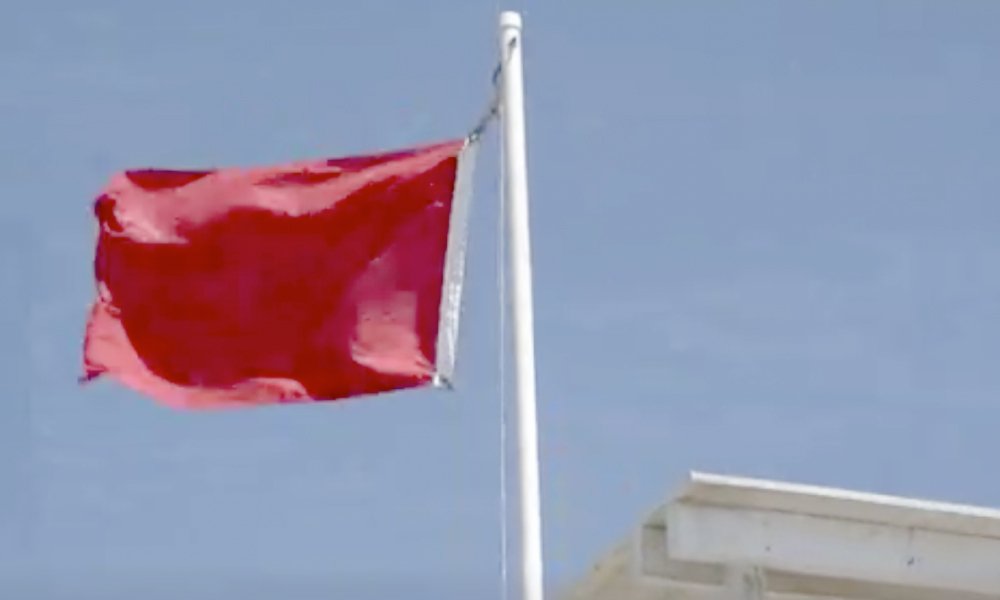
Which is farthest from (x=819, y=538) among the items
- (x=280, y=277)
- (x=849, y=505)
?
(x=280, y=277)

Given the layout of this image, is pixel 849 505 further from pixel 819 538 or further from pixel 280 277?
pixel 280 277

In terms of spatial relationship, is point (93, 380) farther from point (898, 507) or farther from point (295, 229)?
point (898, 507)

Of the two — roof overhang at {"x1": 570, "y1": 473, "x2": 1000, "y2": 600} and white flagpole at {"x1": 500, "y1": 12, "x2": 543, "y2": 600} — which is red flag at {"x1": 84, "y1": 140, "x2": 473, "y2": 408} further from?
roof overhang at {"x1": 570, "y1": 473, "x2": 1000, "y2": 600}

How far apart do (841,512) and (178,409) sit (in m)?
2.90

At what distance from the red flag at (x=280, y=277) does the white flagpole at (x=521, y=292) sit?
46 cm

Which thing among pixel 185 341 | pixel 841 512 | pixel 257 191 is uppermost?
pixel 257 191

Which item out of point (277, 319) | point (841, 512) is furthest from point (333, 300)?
point (841, 512)

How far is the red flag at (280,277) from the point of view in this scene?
10578 millimetres

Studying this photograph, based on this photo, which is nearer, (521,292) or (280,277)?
(521,292)

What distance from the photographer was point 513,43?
10.5 m

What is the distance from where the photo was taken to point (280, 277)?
1085cm

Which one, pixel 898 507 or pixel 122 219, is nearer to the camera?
pixel 898 507

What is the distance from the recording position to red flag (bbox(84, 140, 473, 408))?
10578 millimetres

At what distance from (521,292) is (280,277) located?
1373mm
